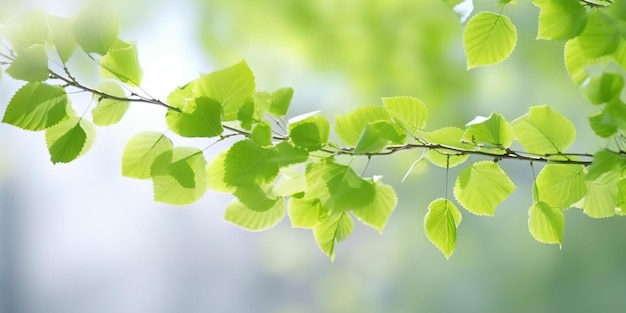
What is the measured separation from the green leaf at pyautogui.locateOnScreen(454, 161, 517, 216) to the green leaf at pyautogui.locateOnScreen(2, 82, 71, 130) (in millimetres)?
226

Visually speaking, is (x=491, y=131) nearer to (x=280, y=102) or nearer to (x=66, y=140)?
(x=280, y=102)

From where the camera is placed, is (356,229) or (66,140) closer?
(66,140)

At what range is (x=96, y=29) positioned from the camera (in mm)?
344

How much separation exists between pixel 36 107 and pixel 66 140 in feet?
0.09

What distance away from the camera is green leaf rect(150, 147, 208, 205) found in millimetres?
359

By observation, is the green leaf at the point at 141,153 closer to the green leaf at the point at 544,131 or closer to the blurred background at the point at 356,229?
the green leaf at the point at 544,131

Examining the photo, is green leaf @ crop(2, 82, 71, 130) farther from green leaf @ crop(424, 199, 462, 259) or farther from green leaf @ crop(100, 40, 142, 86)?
green leaf @ crop(424, 199, 462, 259)

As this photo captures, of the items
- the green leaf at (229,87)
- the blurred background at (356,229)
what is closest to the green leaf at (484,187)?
the green leaf at (229,87)

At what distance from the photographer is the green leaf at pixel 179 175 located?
0.36m

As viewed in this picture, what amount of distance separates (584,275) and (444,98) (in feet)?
2.80

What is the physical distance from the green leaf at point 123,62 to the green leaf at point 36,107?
0.03 m

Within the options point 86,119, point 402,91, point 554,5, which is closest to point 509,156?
point 554,5

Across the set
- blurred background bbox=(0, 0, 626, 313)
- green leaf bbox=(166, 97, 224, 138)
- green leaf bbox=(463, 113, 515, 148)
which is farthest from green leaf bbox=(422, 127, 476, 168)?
blurred background bbox=(0, 0, 626, 313)

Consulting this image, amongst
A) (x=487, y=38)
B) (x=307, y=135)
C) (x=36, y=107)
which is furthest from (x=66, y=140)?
(x=487, y=38)
